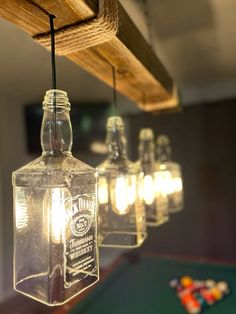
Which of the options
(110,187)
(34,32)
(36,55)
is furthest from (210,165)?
(34,32)

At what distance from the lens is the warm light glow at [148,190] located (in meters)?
1.07

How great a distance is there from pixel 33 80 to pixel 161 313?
5.49 feet

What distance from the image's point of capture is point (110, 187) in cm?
93

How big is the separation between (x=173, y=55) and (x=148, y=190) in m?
1.14

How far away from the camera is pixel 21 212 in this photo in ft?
1.98

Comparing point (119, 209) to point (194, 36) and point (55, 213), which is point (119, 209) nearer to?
point (55, 213)

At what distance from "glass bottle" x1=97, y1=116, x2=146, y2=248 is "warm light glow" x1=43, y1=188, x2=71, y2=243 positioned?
332 millimetres

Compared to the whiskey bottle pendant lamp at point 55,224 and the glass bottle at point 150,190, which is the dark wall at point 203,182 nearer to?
the glass bottle at point 150,190

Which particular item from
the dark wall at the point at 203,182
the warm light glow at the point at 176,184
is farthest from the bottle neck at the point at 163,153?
the dark wall at the point at 203,182

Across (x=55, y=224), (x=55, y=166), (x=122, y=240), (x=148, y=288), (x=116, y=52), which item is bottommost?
(x=148, y=288)

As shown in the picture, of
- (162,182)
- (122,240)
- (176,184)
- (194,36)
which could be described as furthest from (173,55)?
(122,240)

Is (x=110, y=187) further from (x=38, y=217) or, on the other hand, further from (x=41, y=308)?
(x=41, y=308)

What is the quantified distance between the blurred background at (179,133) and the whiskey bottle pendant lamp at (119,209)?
1145 millimetres

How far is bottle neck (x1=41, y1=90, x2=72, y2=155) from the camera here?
25.2 inches
